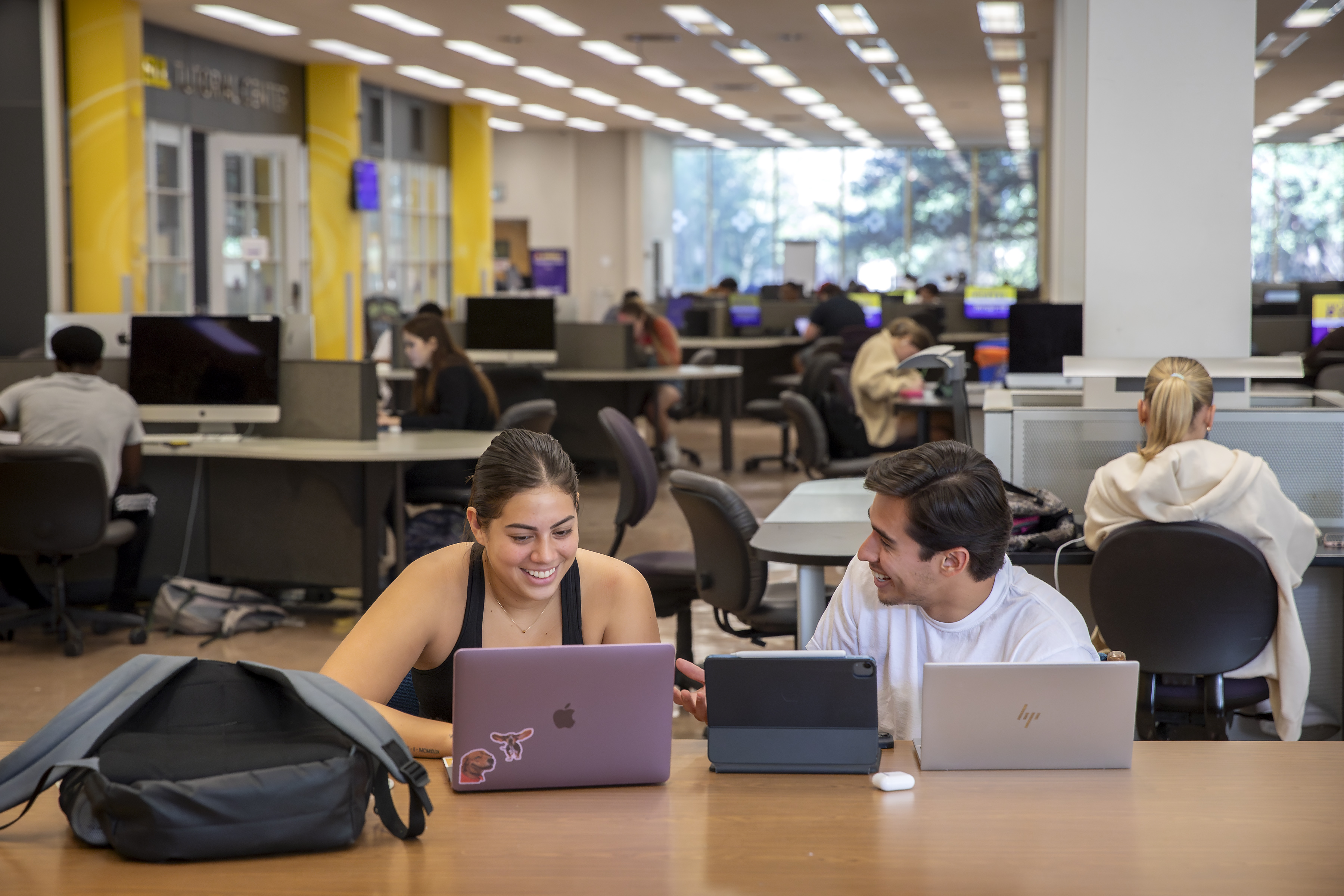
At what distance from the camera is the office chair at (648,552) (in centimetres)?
372

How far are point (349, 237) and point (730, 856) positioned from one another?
11.5 meters

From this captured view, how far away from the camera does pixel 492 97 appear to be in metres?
14.2

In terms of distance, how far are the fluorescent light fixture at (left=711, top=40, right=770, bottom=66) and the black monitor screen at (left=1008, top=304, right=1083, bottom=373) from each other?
604 cm

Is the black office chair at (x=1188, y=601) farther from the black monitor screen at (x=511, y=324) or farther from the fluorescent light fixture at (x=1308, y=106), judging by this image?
the fluorescent light fixture at (x=1308, y=106)

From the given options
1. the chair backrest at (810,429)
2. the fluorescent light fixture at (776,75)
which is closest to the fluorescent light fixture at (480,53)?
the fluorescent light fixture at (776,75)

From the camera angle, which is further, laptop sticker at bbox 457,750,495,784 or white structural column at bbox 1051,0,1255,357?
white structural column at bbox 1051,0,1255,357

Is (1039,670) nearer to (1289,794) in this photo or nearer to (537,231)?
(1289,794)

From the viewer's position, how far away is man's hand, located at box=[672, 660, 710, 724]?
169 cm

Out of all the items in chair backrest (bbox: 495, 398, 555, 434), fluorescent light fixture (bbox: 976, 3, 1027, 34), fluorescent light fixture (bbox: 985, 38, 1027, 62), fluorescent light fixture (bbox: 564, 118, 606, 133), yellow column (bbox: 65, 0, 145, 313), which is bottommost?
chair backrest (bbox: 495, 398, 555, 434)

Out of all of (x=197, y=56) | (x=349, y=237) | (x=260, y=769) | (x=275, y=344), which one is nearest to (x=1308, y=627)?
(x=260, y=769)

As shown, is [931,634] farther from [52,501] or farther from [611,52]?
[611,52]

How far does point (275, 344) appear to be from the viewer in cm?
496

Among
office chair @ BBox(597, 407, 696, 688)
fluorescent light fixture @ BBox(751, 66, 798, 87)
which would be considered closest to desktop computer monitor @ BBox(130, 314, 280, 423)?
office chair @ BBox(597, 407, 696, 688)

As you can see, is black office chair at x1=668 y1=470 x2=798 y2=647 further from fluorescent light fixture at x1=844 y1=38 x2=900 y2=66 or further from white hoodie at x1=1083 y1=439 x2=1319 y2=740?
fluorescent light fixture at x1=844 y1=38 x2=900 y2=66
